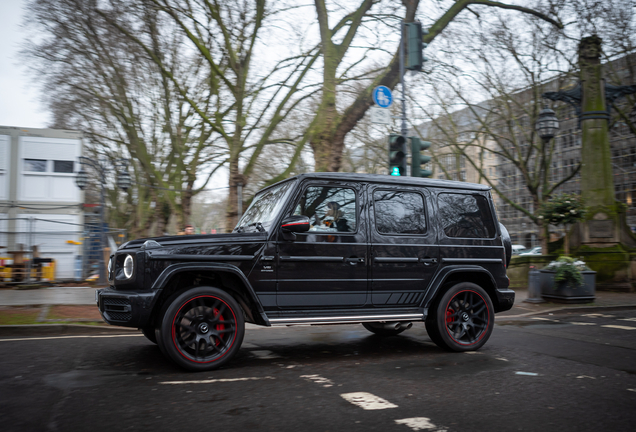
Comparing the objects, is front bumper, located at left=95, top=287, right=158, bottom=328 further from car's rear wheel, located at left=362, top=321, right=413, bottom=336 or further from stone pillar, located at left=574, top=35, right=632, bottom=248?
stone pillar, located at left=574, top=35, right=632, bottom=248

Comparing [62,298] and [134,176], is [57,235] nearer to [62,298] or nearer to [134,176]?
[62,298]

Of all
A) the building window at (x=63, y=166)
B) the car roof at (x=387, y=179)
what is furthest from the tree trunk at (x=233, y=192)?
the car roof at (x=387, y=179)

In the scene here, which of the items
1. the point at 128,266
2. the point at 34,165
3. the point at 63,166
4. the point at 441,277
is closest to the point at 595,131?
the point at 441,277

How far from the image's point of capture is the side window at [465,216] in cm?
648

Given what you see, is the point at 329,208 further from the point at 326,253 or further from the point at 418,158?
the point at 418,158

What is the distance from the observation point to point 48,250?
16.3 m

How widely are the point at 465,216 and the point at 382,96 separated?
14.4ft

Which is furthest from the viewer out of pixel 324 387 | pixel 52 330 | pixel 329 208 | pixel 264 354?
pixel 52 330

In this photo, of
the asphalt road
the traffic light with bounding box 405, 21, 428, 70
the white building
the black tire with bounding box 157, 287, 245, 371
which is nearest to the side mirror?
the black tire with bounding box 157, 287, 245, 371

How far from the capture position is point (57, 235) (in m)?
16.5

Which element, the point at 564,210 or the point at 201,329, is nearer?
the point at 201,329

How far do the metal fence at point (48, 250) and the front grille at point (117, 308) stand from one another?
11795 mm

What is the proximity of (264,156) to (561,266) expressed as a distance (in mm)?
21592

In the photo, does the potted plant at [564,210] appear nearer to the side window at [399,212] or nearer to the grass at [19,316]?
the side window at [399,212]
